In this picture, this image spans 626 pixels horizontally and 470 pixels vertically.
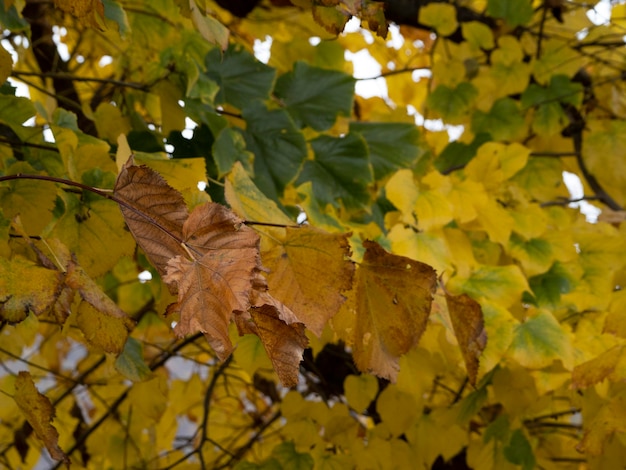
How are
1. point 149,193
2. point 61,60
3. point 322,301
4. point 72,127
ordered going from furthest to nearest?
point 61,60 → point 72,127 → point 322,301 → point 149,193

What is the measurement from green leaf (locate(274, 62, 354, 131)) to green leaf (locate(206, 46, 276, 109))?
0.07m

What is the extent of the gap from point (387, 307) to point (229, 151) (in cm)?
32

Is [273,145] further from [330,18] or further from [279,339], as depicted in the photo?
[279,339]

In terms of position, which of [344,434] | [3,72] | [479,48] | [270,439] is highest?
[3,72]

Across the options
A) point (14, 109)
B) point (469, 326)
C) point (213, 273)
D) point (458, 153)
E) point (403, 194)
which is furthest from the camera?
point (458, 153)

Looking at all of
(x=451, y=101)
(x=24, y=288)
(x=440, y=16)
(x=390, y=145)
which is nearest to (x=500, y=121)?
(x=451, y=101)

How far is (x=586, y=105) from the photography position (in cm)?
164

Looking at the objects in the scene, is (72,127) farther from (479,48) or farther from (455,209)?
(479,48)

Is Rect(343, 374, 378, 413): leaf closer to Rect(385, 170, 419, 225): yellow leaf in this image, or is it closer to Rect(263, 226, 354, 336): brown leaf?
Rect(385, 170, 419, 225): yellow leaf

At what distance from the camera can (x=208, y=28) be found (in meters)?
0.65

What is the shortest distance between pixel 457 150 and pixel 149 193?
96cm

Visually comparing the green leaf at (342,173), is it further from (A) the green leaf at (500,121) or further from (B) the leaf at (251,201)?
(A) the green leaf at (500,121)

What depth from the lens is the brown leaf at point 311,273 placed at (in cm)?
58

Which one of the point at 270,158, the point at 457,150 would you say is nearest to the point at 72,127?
the point at 270,158
